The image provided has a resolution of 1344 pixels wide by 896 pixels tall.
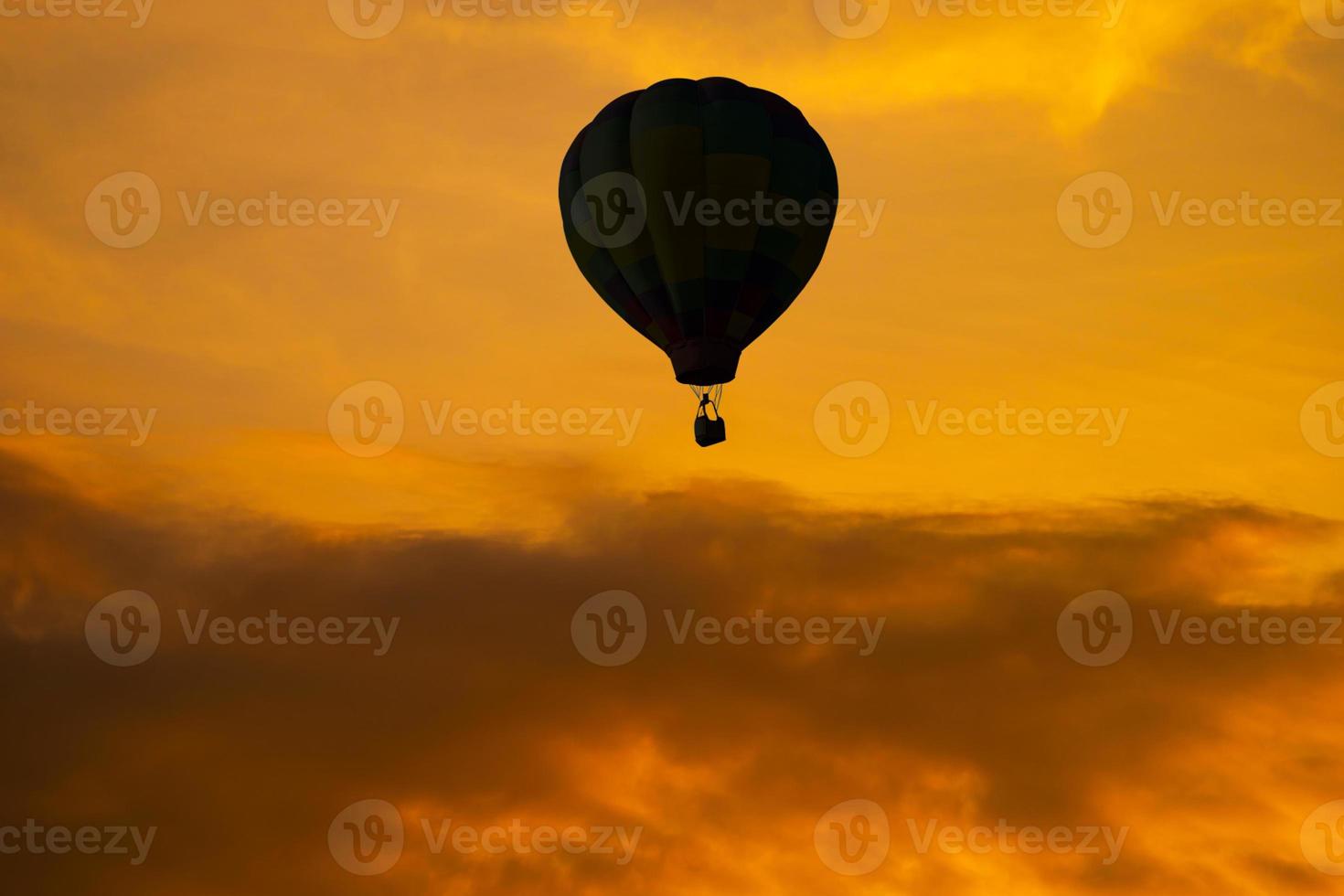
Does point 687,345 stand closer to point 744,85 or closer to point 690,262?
point 690,262

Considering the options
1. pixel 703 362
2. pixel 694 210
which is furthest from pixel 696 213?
pixel 703 362

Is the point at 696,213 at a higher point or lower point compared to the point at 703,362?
higher

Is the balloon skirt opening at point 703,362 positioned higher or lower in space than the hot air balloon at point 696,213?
lower

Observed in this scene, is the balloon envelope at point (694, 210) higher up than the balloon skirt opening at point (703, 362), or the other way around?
the balloon envelope at point (694, 210)

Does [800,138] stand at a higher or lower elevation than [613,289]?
higher

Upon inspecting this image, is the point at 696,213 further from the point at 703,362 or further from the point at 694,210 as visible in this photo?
the point at 703,362

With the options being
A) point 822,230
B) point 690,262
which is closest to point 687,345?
point 690,262

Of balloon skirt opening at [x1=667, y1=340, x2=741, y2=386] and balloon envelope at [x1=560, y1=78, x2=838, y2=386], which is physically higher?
balloon envelope at [x1=560, y1=78, x2=838, y2=386]

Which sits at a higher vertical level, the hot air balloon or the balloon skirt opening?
the hot air balloon
